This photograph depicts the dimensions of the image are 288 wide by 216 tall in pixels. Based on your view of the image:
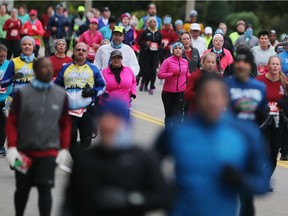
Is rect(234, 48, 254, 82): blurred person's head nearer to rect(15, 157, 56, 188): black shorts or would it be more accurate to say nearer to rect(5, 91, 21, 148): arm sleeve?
rect(15, 157, 56, 188): black shorts

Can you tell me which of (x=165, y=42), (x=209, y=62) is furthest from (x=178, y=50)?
(x=165, y=42)

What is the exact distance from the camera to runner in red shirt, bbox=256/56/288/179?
10.5 meters

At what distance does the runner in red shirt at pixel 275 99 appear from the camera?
1055cm

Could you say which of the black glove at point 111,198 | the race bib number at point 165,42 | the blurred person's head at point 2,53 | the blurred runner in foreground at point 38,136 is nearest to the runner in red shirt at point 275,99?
the blurred runner in foreground at point 38,136

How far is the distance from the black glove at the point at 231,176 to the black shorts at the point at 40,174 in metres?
2.64

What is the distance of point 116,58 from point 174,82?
2.48 metres

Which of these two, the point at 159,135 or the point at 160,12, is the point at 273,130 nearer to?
the point at 159,135

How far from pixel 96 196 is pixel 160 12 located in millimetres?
44614

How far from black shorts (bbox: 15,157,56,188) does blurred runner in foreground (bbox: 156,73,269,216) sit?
2340 mm

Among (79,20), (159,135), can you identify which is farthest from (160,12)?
(159,135)

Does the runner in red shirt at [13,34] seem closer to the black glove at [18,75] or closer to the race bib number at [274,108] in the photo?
the black glove at [18,75]

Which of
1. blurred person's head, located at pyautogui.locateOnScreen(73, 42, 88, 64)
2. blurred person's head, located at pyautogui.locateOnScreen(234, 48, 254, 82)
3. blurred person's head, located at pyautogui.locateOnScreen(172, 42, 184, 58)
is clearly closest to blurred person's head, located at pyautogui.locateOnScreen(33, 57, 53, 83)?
blurred person's head, located at pyautogui.locateOnScreen(234, 48, 254, 82)

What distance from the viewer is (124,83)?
12961mm

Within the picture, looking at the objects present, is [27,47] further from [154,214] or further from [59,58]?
[154,214]
